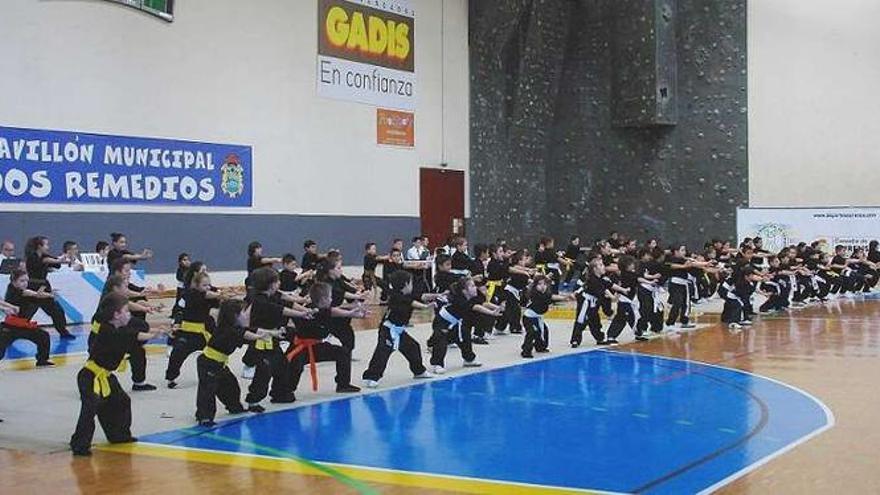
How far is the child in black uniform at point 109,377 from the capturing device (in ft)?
28.5

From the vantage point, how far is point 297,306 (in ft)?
37.7

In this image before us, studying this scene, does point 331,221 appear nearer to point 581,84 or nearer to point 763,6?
point 581,84

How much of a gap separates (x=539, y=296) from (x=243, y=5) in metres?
12.9

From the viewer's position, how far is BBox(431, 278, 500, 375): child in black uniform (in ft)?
43.6

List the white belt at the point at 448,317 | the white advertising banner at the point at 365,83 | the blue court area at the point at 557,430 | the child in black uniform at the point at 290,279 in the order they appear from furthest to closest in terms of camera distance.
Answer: the white advertising banner at the point at 365,83
the child in black uniform at the point at 290,279
the white belt at the point at 448,317
the blue court area at the point at 557,430

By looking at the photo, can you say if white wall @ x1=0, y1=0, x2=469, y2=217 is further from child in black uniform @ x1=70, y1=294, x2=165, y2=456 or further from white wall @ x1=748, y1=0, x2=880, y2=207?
child in black uniform @ x1=70, y1=294, x2=165, y2=456

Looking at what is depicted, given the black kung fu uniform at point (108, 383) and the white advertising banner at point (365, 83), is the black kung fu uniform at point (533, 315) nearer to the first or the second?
the black kung fu uniform at point (108, 383)

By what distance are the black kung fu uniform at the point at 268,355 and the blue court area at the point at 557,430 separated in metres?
0.45

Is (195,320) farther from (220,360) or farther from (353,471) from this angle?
(353,471)

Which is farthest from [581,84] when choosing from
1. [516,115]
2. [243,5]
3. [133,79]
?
[133,79]

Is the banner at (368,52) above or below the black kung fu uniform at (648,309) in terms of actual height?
above

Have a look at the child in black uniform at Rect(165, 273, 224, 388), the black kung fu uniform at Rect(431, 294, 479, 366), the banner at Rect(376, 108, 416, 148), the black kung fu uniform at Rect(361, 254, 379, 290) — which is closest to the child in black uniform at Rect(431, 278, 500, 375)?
the black kung fu uniform at Rect(431, 294, 479, 366)

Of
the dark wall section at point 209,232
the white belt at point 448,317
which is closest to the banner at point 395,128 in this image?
the dark wall section at point 209,232

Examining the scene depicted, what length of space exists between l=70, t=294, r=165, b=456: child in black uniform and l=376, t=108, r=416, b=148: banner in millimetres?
19391
